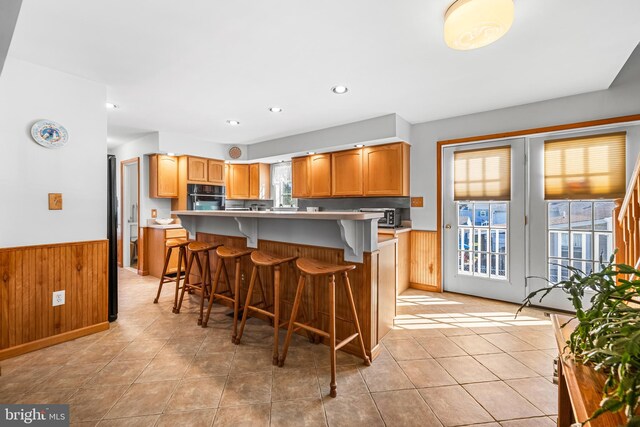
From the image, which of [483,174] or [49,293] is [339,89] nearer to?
[483,174]

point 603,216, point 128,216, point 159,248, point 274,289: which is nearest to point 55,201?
point 274,289

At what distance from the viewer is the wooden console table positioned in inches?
25.0

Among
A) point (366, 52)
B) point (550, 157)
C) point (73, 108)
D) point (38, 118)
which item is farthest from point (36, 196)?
point (550, 157)

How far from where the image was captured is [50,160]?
244 cm

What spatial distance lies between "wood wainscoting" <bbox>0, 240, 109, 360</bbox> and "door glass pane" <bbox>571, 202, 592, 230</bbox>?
4932 mm

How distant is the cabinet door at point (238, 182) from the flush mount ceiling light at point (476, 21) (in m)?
4.60

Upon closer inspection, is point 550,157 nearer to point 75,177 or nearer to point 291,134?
point 291,134

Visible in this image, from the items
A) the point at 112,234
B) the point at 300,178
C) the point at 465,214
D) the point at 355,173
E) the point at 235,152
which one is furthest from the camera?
the point at 235,152

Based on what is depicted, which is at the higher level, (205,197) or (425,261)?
(205,197)

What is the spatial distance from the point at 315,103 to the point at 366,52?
1181mm

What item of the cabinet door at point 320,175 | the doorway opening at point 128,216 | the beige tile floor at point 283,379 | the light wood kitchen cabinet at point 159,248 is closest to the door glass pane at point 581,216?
the beige tile floor at point 283,379

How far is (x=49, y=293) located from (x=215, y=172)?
329 centimetres

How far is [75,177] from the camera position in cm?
257

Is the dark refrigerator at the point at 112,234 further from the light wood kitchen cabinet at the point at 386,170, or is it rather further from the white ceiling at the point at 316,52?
the light wood kitchen cabinet at the point at 386,170
